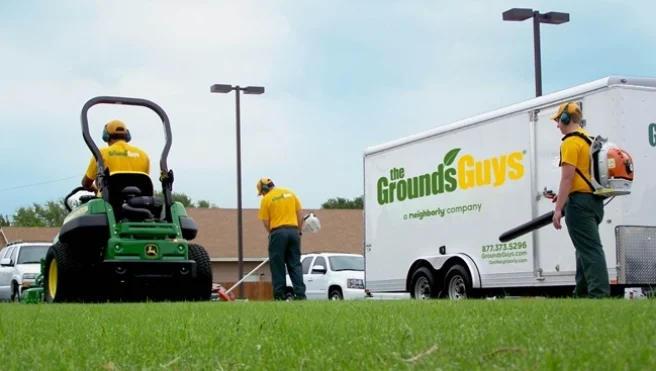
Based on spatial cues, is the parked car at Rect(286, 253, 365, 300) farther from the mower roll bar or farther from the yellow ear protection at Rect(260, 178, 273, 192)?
the mower roll bar

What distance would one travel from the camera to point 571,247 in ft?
44.4

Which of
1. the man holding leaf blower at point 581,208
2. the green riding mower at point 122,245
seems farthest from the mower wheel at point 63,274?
the man holding leaf blower at point 581,208

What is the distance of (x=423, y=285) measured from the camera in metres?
17.0

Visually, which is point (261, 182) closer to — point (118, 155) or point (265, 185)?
point (265, 185)

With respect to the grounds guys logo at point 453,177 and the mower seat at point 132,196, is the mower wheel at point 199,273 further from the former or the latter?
the grounds guys logo at point 453,177

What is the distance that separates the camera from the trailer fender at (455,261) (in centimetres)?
1538

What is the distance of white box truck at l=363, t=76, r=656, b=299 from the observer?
506 inches

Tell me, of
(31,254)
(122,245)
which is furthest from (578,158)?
(31,254)

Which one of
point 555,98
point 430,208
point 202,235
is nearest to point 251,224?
point 202,235

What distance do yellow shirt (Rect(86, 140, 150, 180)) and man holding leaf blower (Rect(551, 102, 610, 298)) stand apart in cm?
541

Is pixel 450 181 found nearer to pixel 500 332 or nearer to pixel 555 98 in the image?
pixel 555 98

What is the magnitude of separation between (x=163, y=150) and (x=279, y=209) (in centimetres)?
276

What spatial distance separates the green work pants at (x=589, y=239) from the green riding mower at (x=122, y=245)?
5.04 m

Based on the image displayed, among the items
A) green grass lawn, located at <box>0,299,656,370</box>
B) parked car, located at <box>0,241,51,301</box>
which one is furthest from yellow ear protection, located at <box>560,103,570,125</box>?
parked car, located at <box>0,241,51,301</box>
